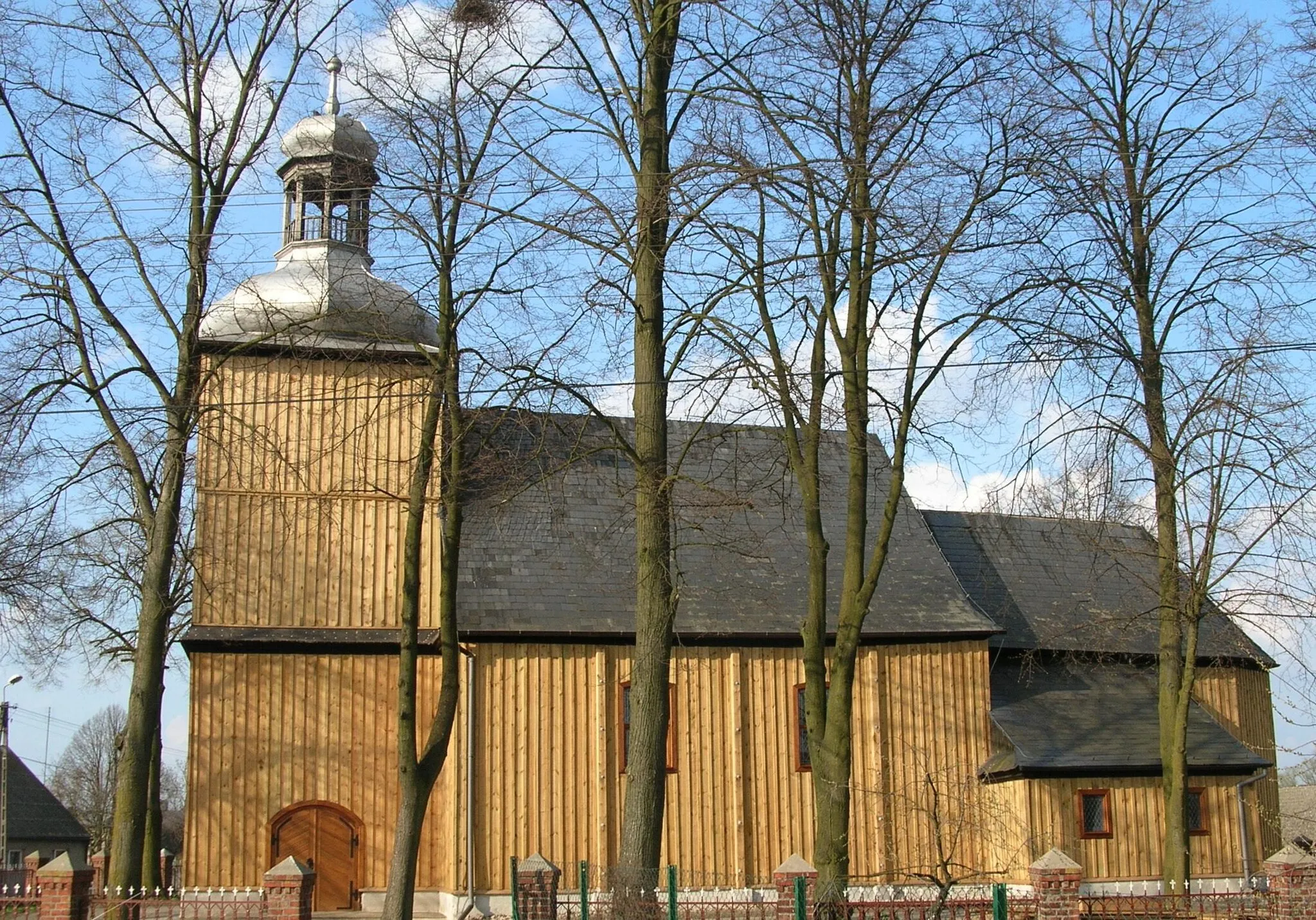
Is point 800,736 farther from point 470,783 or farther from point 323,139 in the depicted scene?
point 323,139

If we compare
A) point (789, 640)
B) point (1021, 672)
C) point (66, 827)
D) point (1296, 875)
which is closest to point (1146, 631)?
point (1021, 672)

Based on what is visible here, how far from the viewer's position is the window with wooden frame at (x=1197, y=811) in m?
23.1

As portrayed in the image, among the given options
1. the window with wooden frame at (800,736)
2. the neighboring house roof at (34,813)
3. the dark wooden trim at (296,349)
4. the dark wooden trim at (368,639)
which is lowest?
the neighboring house roof at (34,813)

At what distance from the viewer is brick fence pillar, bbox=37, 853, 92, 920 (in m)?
15.1

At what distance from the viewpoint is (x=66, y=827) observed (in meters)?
55.7

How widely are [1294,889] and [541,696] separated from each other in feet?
35.9

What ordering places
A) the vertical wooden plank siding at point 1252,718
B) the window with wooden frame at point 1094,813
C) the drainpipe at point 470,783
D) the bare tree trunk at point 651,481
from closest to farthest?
the bare tree trunk at point 651,481 → the drainpipe at point 470,783 → the window with wooden frame at point 1094,813 → the vertical wooden plank siding at point 1252,718

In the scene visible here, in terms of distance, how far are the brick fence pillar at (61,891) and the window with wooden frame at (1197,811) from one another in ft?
55.4

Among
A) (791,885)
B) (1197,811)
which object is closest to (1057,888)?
(791,885)

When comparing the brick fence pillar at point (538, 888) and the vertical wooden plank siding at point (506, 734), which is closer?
the brick fence pillar at point (538, 888)

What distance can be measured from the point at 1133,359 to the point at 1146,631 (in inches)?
484

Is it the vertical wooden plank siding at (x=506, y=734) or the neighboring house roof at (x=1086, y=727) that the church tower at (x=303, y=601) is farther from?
the neighboring house roof at (x=1086, y=727)

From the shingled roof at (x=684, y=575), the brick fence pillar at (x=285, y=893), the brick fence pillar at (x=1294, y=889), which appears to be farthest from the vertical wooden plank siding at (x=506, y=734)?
the brick fence pillar at (x=285, y=893)

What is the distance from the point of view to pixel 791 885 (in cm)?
1440
